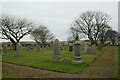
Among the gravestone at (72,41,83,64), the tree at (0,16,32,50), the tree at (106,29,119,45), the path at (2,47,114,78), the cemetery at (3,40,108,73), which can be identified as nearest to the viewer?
the path at (2,47,114,78)

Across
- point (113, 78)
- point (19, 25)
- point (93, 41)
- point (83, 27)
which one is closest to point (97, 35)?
point (93, 41)

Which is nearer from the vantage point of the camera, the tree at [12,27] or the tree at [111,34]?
the tree at [12,27]

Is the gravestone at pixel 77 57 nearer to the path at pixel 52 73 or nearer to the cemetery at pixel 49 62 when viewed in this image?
the cemetery at pixel 49 62

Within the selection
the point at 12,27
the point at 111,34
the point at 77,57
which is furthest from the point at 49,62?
the point at 111,34

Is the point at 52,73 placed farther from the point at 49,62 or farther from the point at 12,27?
the point at 12,27

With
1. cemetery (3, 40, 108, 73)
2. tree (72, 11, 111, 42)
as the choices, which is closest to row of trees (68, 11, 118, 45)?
tree (72, 11, 111, 42)

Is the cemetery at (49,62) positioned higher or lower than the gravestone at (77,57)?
lower

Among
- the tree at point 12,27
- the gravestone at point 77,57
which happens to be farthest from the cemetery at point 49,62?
the tree at point 12,27

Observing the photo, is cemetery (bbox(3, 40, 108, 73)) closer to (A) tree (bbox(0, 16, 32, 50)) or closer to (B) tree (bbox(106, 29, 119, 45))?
(A) tree (bbox(0, 16, 32, 50))

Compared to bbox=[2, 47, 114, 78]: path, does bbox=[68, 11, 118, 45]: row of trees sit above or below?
above

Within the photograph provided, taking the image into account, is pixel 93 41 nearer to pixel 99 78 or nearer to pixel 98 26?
pixel 98 26

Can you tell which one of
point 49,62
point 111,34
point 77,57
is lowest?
point 49,62

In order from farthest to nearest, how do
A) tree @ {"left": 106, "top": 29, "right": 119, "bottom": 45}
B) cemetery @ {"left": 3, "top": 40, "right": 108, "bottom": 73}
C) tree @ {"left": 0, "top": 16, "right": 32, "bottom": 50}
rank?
tree @ {"left": 106, "top": 29, "right": 119, "bottom": 45}
tree @ {"left": 0, "top": 16, "right": 32, "bottom": 50}
cemetery @ {"left": 3, "top": 40, "right": 108, "bottom": 73}

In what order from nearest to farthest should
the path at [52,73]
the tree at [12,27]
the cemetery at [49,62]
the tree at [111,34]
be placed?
the path at [52,73]
the cemetery at [49,62]
the tree at [12,27]
the tree at [111,34]
